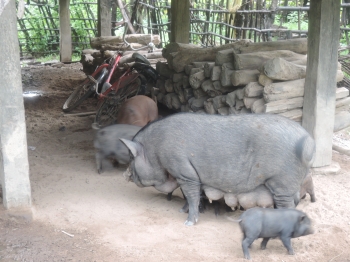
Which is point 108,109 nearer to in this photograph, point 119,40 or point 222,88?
point 222,88

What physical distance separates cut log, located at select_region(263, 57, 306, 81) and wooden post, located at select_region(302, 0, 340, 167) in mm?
202

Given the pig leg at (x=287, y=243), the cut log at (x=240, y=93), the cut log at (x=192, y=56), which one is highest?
the cut log at (x=192, y=56)

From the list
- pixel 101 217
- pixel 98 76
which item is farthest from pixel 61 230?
pixel 98 76

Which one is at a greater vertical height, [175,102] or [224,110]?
[224,110]

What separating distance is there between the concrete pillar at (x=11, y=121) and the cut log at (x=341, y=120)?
411 centimetres

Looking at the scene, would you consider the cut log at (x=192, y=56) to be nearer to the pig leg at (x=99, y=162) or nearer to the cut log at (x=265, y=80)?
the cut log at (x=265, y=80)

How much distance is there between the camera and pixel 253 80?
633 centimetres

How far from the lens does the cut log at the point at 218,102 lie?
6.70m

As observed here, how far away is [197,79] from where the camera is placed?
7266 millimetres

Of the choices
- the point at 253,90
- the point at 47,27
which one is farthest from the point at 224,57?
the point at 47,27

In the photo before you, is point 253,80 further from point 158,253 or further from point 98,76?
→ point 98,76

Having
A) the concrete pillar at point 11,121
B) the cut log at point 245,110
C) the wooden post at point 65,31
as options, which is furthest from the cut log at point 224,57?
the wooden post at point 65,31

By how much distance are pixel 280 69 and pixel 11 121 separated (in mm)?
3166

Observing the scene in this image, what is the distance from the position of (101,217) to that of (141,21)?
1135cm
